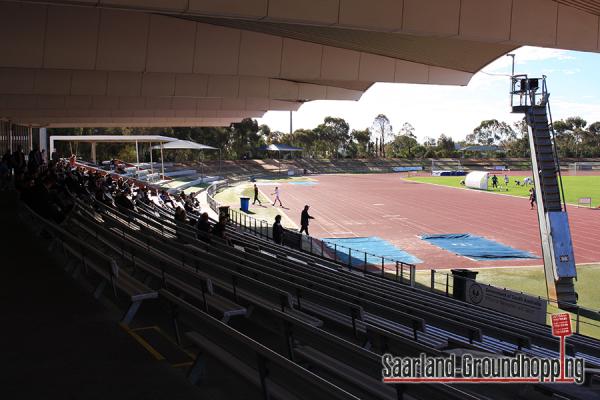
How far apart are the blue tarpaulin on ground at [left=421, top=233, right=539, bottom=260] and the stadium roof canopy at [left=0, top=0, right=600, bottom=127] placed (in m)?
9.57

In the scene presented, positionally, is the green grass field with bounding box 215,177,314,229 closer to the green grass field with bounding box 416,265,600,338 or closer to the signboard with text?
the green grass field with bounding box 416,265,600,338

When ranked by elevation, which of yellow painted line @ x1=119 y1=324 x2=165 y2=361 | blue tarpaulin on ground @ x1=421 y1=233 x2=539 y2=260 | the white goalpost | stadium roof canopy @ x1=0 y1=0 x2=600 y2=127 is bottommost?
blue tarpaulin on ground @ x1=421 y1=233 x2=539 y2=260

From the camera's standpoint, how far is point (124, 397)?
12.1 feet

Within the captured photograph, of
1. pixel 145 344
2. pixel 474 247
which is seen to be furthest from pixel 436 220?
pixel 145 344

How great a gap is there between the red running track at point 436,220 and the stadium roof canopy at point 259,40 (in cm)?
940

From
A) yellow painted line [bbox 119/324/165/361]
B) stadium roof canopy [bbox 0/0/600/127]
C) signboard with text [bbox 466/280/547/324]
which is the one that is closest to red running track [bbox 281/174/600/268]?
signboard with text [bbox 466/280/547/324]

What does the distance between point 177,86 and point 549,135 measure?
42.6ft

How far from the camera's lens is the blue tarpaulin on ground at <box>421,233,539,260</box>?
2320 centimetres

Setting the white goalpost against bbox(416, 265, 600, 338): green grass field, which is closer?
bbox(416, 265, 600, 338): green grass field

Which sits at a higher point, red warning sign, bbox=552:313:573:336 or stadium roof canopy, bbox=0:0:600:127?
stadium roof canopy, bbox=0:0:600:127

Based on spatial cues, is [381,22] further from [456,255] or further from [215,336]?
[456,255]

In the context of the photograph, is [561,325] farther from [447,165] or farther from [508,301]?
[447,165]

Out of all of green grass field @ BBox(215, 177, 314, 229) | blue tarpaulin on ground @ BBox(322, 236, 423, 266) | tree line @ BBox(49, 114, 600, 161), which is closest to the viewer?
blue tarpaulin on ground @ BBox(322, 236, 423, 266)

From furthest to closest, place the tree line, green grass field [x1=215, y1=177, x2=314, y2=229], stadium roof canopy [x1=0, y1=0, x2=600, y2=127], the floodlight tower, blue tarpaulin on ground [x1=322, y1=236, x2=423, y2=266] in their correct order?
the tree line
green grass field [x1=215, y1=177, x2=314, y2=229]
blue tarpaulin on ground [x1=322, y1=236, x2=423, y2=266]
the floodlight tower
stadium roof canopy [x1=0, y1=0, x2=600, y2=127]
